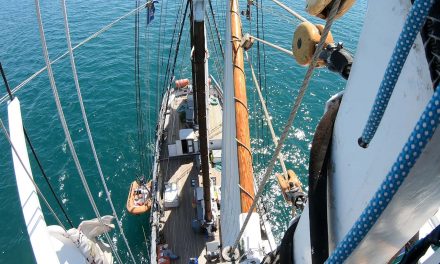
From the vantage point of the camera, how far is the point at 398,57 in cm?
116

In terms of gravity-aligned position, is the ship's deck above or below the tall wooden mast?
below

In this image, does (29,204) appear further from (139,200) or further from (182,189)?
(139,200)

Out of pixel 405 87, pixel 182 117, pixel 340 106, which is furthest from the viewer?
pixel 182 117

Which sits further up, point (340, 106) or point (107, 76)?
point (340, 106)

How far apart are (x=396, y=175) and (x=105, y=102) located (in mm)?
24297

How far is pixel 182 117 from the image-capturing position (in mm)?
17516

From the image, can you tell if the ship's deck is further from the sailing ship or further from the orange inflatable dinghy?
the sailing ship

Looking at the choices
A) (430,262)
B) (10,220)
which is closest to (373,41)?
(430,262)

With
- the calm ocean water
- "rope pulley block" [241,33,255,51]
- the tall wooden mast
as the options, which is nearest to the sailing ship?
"rope pulley block" [241,33,255,51]

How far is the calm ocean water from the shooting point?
16406 millimetres

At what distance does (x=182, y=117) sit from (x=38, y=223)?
44.3ft

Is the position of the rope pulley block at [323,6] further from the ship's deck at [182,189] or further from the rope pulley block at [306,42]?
the ship's deck at [182,189]

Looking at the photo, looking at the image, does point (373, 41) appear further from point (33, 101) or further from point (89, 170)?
point (33, 101)

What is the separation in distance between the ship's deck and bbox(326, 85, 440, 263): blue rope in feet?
35.6
